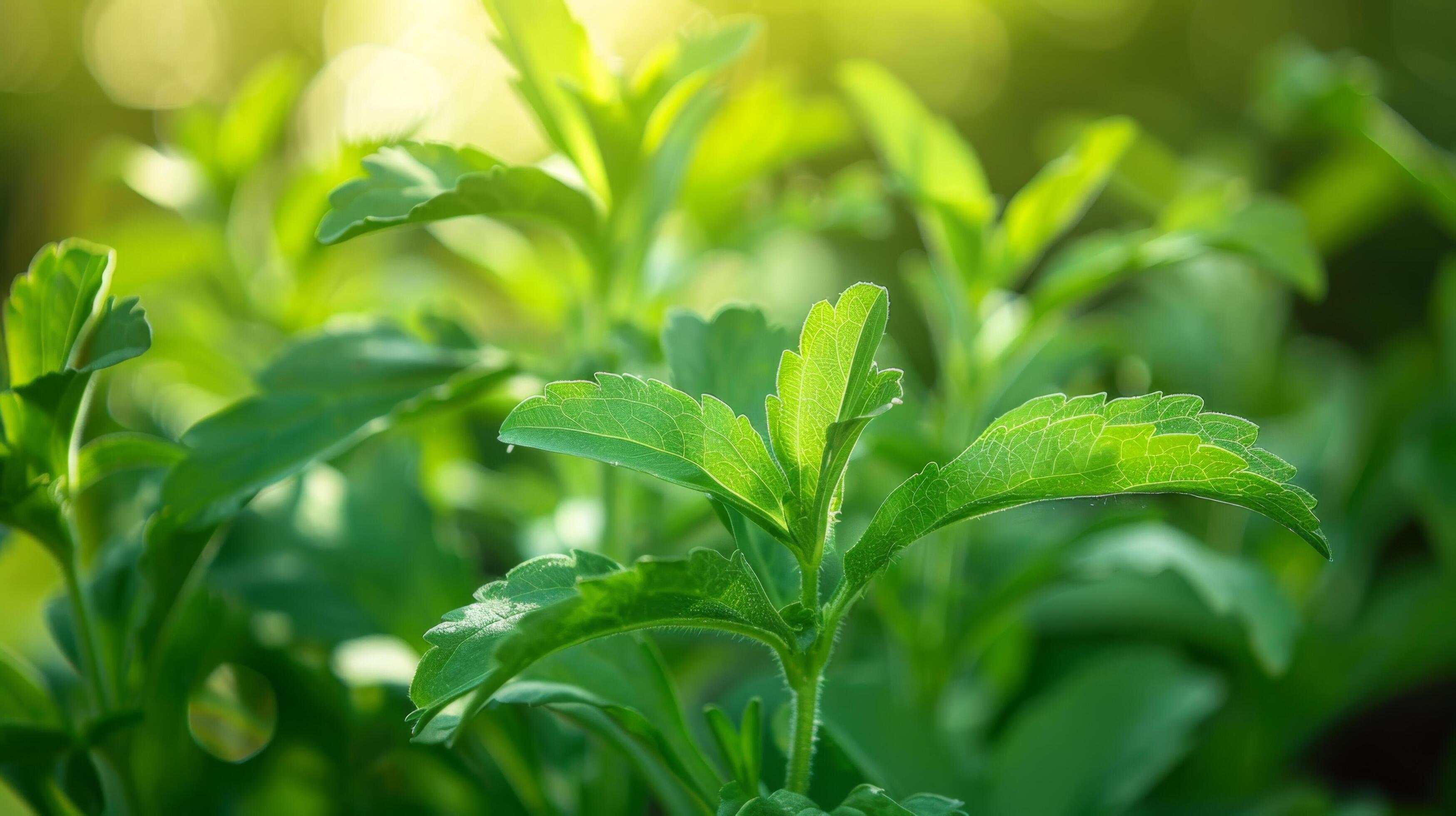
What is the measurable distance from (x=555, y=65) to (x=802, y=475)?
1.07ft

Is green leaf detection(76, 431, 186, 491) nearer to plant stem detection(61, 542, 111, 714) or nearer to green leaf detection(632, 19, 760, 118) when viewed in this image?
plant stem detection(61, 542, 111, 714)

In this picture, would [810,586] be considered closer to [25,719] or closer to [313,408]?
[313,408]

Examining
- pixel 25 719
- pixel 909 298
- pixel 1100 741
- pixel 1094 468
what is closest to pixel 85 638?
pixel 25 719

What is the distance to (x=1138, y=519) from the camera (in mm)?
644

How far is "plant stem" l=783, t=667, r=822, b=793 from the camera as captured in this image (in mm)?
442

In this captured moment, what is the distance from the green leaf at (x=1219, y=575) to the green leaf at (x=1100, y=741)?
0.24 feet

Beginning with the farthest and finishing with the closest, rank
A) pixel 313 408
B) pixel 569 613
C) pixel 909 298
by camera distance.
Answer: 1. pixel 909 298
2. pixel 313 408
3. pixel 569 613

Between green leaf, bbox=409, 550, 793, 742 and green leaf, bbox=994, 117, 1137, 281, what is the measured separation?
0.42 metres

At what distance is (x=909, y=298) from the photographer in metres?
1.55

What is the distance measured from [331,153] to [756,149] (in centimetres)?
35

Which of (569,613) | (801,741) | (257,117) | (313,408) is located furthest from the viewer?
(257,117)

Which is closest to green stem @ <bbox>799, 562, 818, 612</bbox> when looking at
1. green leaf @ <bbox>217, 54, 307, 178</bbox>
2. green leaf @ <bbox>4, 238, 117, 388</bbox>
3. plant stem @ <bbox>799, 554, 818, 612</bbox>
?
plant stem @ <bbox>799, 554, 818, 612</bbox>

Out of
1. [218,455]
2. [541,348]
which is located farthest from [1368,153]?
[218,455]

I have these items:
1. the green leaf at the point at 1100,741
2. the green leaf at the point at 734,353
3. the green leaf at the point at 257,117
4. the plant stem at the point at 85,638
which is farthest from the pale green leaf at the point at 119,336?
the green leaf at the point at 1100,741
